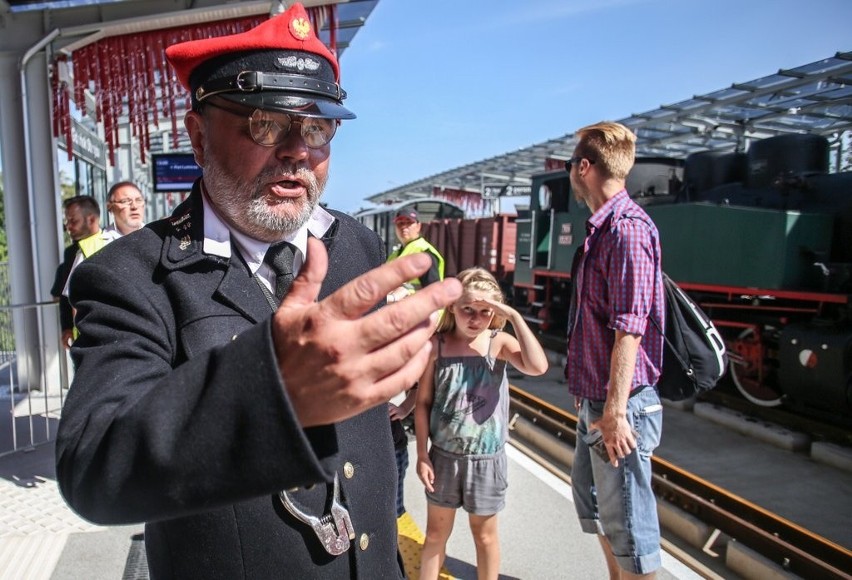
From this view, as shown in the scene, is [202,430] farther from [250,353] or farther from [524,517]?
[524,517]

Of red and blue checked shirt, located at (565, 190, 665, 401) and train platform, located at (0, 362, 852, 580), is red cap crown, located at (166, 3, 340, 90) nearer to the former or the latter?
red and blue checked shirt, located at (565, 190, 665, 401)

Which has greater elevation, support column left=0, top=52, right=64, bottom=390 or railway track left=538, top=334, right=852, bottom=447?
support column left=0, top=52, right=64, bottom=390

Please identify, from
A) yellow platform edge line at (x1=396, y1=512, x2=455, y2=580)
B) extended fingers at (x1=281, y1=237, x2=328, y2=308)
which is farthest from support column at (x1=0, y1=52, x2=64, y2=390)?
extended fingers at (x1=281, y1=237, x2=328, y2=308)

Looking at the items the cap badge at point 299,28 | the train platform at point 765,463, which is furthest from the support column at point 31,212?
the train platform at point 765,463

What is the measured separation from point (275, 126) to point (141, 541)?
298 cm

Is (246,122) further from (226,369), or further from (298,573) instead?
(298,573)

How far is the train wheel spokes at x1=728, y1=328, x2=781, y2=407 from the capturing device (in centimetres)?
691

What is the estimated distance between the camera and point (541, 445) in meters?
5.23

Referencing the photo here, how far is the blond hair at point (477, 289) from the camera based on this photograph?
2652 mm

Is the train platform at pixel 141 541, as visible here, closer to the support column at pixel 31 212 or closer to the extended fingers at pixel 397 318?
the support column at pixel 31 212

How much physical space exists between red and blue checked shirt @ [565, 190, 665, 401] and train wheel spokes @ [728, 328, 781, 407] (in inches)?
206

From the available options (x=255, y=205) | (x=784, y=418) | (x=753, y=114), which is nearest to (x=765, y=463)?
(x=784, y=418)

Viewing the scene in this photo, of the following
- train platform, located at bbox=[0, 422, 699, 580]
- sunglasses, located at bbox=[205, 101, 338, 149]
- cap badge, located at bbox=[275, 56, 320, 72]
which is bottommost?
train platform, located at bbox=[0, 422, 699, 580]

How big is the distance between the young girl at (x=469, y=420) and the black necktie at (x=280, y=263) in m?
1.44
